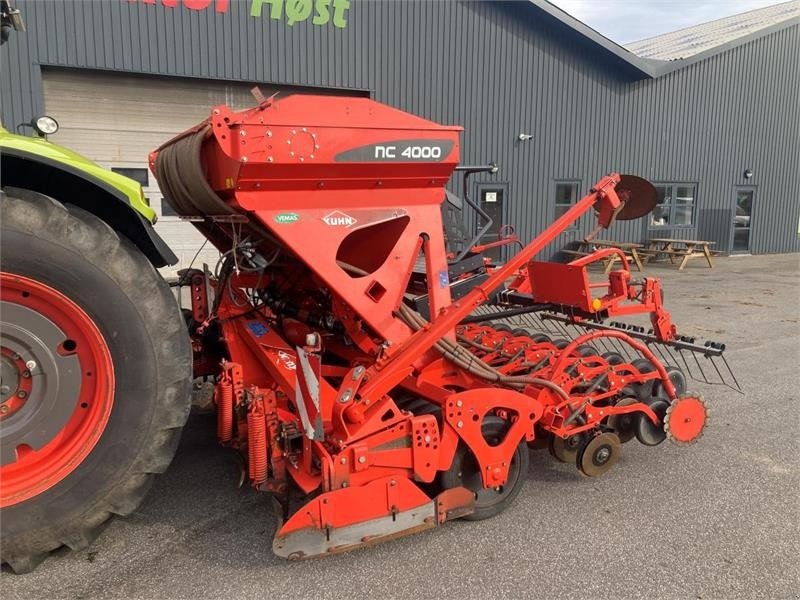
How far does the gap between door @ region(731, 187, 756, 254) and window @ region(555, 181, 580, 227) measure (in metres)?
5.80

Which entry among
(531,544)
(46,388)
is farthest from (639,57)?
(46,388)

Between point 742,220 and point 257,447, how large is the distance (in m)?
18.7

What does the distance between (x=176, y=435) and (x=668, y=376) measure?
2760 mm

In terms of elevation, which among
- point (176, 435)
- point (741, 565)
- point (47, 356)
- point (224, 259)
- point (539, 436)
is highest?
point (224, 259)

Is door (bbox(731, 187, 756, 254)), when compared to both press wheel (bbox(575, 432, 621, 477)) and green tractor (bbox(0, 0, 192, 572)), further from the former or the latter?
green tractor (bbox(0, 0, 192, 572))

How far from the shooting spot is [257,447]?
276cm

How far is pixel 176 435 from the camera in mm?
2637

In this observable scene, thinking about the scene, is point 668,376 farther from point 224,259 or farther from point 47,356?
point 47,356

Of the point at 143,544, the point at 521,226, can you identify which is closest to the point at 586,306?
the point at 143,544

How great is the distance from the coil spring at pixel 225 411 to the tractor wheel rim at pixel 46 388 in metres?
0.57

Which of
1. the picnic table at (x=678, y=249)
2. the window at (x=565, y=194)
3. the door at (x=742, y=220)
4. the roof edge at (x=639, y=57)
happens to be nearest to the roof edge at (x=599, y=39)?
the roof edge at (x=639, y=57)

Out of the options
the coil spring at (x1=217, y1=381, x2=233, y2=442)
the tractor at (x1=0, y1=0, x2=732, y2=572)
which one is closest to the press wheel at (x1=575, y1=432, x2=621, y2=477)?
the tractor at (x1=0, y1=0, x2=732, y2=572)

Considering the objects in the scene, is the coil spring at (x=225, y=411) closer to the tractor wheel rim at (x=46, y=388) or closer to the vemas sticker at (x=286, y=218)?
the tractor wheel rim at (x=46, y=388)

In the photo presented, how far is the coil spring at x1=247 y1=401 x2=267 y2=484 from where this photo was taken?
9.05ft
